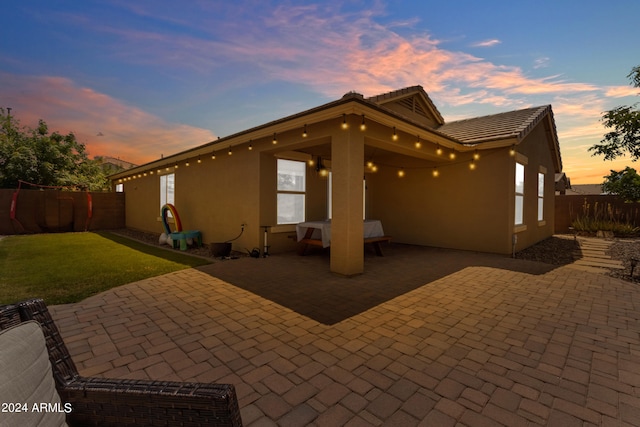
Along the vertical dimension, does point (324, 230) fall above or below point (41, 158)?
below

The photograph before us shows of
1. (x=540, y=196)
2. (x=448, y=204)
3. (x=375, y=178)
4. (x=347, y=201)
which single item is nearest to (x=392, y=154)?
(x=375, y=178)

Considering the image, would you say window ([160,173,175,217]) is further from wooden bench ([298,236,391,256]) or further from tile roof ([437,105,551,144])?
tile roof ([437,105,551,144])

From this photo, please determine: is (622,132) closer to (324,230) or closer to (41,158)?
(324,230)

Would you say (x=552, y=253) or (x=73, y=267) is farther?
(x=552, y=253)

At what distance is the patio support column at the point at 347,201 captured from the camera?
5.62m

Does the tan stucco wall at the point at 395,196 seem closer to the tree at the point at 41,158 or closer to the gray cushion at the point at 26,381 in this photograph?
the gray cushion at the point at 26,381

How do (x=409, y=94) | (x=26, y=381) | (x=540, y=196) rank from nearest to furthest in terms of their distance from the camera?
(x=26, y=381), (x=409, y=94), (x=540, y=196)

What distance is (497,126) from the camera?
8977 millimetres

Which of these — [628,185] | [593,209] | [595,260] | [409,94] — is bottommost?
[595,260]

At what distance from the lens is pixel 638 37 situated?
322 inches

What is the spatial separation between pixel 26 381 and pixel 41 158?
26554mm

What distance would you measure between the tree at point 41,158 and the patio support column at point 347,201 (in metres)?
21.5

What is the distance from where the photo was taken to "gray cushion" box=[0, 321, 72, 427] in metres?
0.86

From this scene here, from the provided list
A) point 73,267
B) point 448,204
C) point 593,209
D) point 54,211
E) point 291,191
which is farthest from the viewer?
point 593,209
